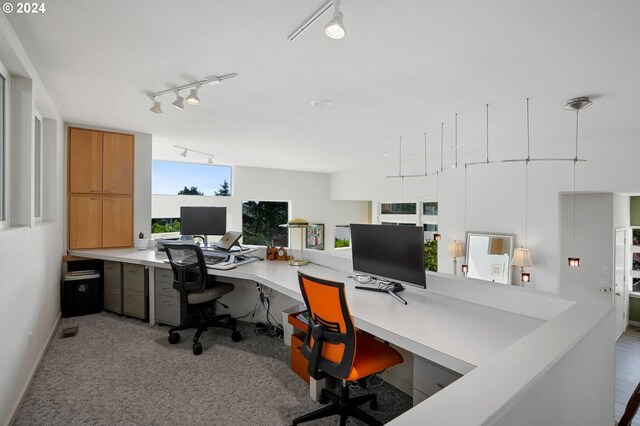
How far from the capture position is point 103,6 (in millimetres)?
1725

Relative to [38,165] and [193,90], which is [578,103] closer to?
[193,90]

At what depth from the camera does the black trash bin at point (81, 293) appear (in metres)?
3.77

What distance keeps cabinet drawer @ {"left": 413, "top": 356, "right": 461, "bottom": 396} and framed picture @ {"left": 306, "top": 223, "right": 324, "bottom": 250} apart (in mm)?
7003

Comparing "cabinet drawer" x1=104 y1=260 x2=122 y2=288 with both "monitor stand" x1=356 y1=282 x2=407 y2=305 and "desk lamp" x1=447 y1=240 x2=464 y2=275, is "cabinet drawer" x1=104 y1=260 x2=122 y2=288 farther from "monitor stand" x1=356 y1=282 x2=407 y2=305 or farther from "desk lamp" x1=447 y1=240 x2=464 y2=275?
"desk lamp" x1=447 y1=240 x2=464 y2=275

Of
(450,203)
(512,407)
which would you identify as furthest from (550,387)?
(450,203)

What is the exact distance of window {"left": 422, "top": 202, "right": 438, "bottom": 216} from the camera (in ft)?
23.5

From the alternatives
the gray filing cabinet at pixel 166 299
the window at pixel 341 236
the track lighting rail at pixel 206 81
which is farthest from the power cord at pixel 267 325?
the window at pixel 341 236

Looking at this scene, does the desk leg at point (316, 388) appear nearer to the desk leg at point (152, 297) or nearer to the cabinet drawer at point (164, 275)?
the cabinet drawer at point (164, 275)

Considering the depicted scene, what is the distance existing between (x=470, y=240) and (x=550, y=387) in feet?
15.8

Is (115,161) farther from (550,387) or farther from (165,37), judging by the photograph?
(550,387)

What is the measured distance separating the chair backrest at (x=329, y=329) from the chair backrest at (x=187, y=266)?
1587 mm

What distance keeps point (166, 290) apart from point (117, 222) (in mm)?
1723

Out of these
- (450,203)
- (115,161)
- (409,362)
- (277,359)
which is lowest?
→ (277,359)

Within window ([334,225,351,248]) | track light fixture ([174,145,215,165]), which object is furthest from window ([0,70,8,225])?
window ([334,225,351,248])
